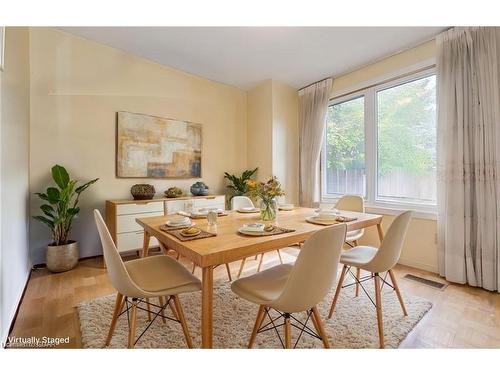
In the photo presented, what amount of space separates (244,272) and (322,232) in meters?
1.81

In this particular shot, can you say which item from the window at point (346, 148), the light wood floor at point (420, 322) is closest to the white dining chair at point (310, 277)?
the light wood floor at point (420, 322)

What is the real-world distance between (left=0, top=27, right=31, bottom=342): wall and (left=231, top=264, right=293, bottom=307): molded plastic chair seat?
4.71 feet

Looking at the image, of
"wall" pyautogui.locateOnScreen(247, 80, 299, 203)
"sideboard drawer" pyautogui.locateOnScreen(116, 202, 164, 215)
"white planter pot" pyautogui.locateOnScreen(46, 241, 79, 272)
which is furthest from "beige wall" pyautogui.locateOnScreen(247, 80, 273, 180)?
"white planter pot" pyautogui.locateOnScreen(46, 241, 79, 272)

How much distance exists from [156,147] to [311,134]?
2467 millimetres

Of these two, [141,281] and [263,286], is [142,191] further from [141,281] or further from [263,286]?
[263,286]

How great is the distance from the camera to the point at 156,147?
133 inches

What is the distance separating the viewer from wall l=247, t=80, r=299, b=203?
389 centimetres

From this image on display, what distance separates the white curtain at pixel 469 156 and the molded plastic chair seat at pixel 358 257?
1.20 m

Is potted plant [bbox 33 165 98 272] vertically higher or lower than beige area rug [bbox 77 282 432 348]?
higher

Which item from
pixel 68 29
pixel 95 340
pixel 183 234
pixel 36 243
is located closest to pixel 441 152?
pixel 183 234

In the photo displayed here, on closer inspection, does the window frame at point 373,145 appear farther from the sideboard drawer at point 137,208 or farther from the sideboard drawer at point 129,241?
the sideboard drawer at point 129,241

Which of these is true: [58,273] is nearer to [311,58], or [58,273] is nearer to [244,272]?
[244,272]

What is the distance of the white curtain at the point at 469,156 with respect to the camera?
2.13 m

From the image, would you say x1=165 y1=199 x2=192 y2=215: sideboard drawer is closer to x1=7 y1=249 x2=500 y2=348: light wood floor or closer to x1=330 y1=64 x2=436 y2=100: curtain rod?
x1=7 y1=249 x2=500 y2=348: light wood floor
